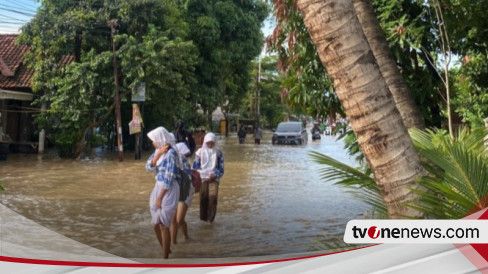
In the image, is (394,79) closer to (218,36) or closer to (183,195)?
→ (183,195)

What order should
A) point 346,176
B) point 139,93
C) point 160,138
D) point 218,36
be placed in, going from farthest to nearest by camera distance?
point 218,36
point 139,93
point 160,138
point 346,176

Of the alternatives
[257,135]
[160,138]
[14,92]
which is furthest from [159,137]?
[257,135]

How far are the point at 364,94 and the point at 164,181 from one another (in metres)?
1.51

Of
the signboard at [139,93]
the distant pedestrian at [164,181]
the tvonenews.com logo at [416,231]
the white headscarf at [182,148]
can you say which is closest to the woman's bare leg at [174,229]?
the distant pedestrian at [164,181]

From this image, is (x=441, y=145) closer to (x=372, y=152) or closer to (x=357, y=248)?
(x=372, y=152)

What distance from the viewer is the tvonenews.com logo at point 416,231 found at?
1.06m

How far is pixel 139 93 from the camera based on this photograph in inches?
112

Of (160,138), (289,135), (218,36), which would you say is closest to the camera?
(160,138)

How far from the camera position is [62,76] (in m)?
2.71

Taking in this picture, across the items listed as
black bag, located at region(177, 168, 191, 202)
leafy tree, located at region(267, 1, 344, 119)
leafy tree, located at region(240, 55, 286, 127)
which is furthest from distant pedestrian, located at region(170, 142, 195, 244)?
leafy tree, located at region(240, 55, 286, 127)

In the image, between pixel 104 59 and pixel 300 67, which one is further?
pixel 300 67

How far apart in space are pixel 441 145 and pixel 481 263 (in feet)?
1.50

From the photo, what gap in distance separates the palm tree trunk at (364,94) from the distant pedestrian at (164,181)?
1.34 meters

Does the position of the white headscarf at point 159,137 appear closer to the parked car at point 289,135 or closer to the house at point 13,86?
the house at point 13,86
